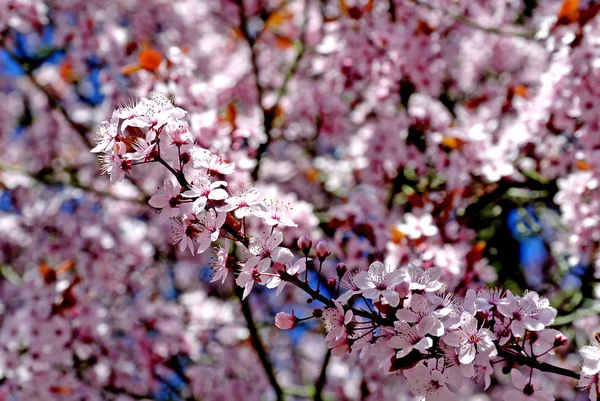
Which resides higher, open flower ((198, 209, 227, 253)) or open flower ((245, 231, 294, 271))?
open flower ((198, 209, 227, 253))

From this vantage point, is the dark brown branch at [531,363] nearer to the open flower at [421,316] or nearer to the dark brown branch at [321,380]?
the open flower at [421,316]

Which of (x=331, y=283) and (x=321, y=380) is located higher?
(x=331, y=283)

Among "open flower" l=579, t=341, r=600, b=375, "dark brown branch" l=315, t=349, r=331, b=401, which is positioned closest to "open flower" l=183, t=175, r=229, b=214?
"open flower" l=579, t=341, r=600, b=375

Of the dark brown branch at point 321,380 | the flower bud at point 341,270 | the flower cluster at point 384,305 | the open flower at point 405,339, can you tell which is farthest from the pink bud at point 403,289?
the dark brown branch at point 321,380

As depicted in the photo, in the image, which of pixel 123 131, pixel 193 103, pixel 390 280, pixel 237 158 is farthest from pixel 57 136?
pixel 390 280

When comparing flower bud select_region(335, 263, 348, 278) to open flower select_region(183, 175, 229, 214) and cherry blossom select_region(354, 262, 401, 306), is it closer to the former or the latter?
cherry blossom select_region(354, 262, 401, 306)

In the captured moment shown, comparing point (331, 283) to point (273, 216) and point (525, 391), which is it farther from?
point (525, 391)

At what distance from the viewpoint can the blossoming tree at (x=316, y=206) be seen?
186cm

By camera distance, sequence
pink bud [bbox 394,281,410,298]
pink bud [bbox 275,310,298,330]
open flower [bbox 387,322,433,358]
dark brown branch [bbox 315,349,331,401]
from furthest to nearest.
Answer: dark brown branch [bbox 315,349,331,401] → pink bud [bbox 275,310,298,330] → pink bud [bbox 394,281,410,298] → open flower [bbox 387,322,433,358]

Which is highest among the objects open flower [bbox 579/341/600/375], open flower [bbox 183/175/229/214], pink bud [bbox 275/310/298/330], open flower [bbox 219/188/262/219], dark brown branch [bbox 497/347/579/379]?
open flower [bbox 183/175/229/214]

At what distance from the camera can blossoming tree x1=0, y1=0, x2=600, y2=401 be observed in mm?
1862

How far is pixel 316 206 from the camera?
247 inches

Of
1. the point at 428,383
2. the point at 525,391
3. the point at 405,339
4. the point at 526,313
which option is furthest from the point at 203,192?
the point at 525,391

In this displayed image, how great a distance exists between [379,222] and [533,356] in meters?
2.13
